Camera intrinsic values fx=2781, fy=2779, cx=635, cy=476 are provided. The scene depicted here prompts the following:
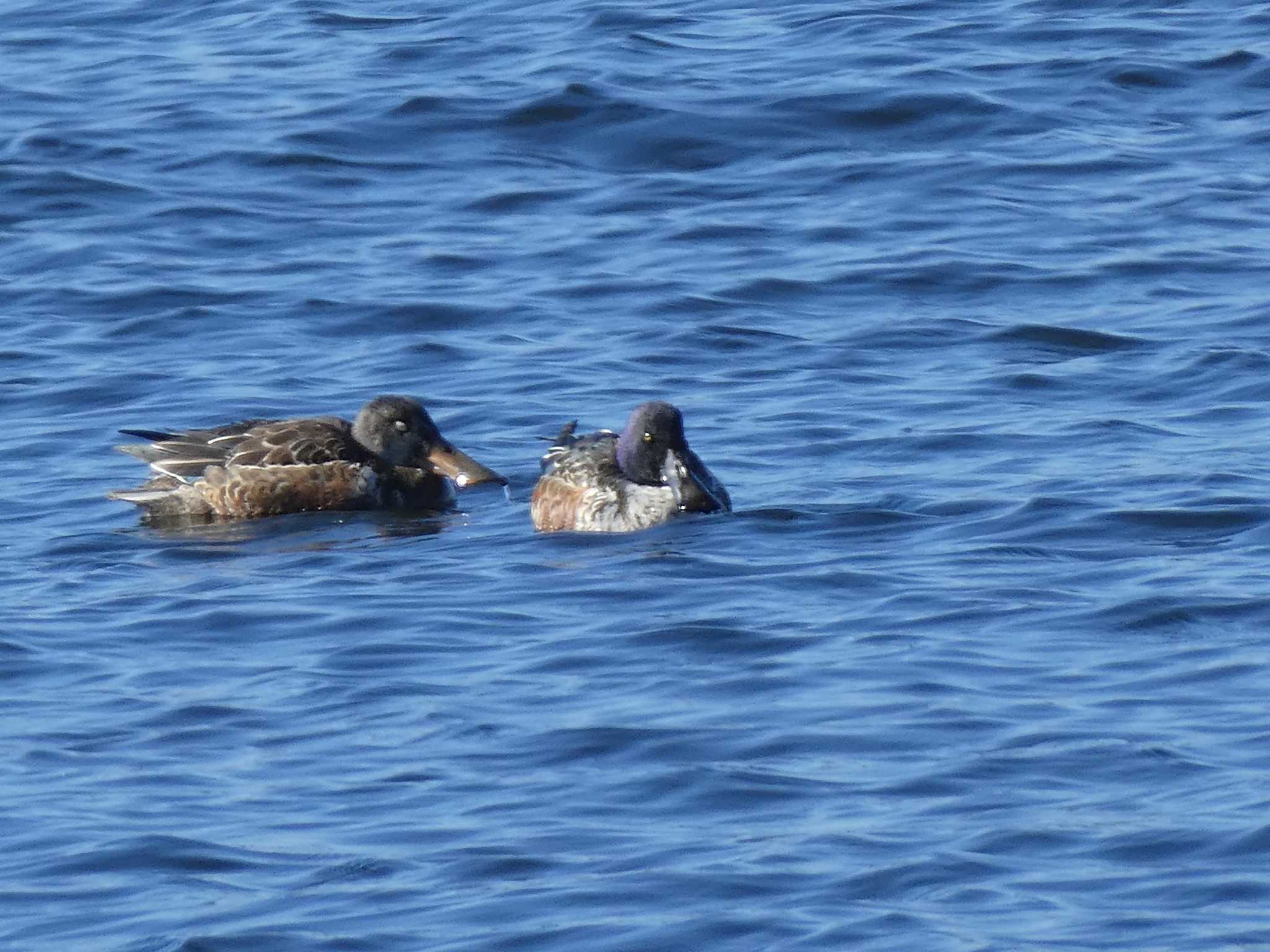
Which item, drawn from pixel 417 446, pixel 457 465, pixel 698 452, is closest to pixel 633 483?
pixel 698 452

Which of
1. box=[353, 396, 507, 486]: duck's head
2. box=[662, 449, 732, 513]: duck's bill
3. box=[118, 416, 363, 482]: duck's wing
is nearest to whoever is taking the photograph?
box=[662, 449, 732, 513]: duck's bill

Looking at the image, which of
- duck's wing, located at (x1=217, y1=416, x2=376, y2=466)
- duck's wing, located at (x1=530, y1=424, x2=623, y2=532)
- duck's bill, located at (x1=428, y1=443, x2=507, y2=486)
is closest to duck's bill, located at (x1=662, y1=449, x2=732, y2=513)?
duck's wing, located at (x1=530, y1=424, x2=623, y2=532)

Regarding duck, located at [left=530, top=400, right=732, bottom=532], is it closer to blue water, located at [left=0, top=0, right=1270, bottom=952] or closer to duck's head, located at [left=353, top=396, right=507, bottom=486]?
blue water, located at [left=0, top=0, right=1270, bottom=952]

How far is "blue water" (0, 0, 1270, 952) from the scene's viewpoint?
830cm

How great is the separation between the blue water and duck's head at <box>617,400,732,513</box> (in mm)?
195

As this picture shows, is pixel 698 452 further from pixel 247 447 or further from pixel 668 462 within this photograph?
pixel 247 447

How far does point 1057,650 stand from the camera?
33.8 ft

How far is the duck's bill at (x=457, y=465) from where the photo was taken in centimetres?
1373

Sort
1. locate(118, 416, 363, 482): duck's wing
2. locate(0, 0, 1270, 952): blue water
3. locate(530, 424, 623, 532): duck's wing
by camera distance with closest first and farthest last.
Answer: locate(0, 0, 1270, 952): blue water → locate(530, 424, 623, 532): duck's wing → locate(118, 416, 363, 482): duck's wing

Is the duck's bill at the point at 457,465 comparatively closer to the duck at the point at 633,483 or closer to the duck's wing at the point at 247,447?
the duck's wing at the point at 247,447

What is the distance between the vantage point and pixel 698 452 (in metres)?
14.0

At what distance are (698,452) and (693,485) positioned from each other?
1.30 meters

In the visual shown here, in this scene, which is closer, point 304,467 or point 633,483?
point 633,483

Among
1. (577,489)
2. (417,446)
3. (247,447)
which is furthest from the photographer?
(417,446)
